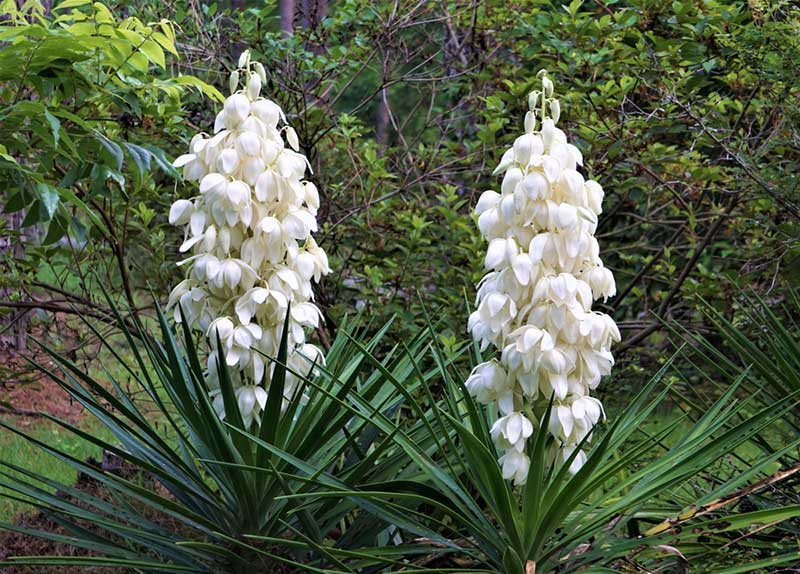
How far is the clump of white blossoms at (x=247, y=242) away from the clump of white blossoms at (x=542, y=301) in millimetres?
599

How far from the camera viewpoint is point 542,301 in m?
2.48

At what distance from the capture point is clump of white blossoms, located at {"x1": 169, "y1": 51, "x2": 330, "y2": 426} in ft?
9.12

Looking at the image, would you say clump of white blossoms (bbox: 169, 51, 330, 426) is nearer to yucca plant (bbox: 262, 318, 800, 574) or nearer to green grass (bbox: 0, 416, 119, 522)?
yucca plant (bbox: 262, 318, 800, 574)

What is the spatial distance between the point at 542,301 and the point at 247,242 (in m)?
0.89

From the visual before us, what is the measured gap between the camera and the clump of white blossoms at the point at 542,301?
2.46 m

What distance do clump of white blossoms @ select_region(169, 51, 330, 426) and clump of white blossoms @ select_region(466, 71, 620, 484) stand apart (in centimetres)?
60

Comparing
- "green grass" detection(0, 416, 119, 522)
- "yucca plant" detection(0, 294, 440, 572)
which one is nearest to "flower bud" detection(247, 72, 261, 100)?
"yucca plant" detection(0, 294, 440, 572)

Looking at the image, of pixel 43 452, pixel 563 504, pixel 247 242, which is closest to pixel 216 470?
pixel 247 242

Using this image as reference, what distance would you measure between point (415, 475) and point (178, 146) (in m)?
2.49

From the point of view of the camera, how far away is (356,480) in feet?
9.04

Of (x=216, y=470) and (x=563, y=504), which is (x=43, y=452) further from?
(x=563, y=504)

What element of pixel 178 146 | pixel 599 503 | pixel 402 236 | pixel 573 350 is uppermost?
pixel 573 350

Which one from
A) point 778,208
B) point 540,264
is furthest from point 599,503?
point 778,208

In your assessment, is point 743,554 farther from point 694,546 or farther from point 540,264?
point 540,264
